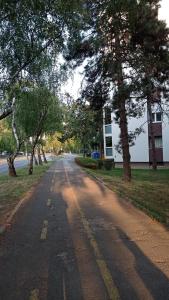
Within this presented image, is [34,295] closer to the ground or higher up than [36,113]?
closer to the ground

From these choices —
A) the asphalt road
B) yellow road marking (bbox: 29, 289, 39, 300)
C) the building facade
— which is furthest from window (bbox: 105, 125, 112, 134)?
yellow road marking (bbox: 29, 289, 39, 300)

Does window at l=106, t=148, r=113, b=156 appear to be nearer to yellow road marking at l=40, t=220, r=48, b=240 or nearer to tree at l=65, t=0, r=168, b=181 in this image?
tree at l=65, t=0, r=168, b=181

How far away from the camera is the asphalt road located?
6004 millimetres

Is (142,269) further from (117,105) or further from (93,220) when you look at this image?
(117,105)

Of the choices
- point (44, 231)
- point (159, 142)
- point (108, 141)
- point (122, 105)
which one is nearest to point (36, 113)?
point (122, 105)

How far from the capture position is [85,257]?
309 inches

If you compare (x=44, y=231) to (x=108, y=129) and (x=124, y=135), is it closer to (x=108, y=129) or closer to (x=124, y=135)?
(x=124, y=135)

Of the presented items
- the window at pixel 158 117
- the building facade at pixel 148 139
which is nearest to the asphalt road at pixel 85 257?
the building facade at pixel 148 139

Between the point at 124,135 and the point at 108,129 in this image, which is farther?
the point at 108,129

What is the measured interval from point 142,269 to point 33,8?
8494 mm

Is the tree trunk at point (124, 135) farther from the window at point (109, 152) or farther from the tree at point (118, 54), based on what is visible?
the window at point (109, 152)

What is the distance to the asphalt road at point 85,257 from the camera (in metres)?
6.00

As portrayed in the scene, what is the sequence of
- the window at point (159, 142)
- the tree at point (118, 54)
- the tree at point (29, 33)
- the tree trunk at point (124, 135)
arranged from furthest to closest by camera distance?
1. the window at point (159, 142)
2. the tree trunk at point (124, 135)
3. the tree at point (118, 54)
4. the tree at point (29, 33)

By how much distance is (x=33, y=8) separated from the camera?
1232cm
